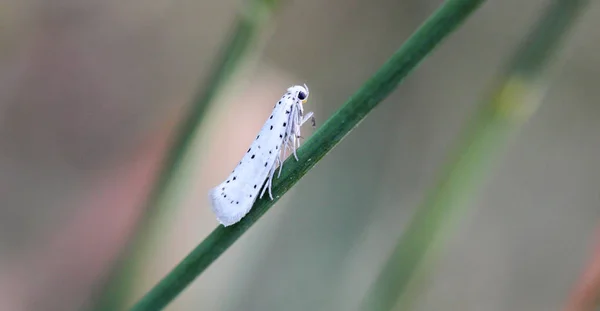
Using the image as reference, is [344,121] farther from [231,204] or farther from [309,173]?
[309,173]

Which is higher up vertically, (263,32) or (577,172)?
(577,172)

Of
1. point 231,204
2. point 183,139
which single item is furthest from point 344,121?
→ point 183,139

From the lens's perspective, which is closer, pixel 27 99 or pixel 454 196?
pixel 454 196

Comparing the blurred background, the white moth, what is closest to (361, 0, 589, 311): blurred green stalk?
the white moth

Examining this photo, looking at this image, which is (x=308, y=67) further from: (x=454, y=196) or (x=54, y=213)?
(x=454, y=196)

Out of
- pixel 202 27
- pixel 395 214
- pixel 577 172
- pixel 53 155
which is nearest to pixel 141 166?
pixel 53 155

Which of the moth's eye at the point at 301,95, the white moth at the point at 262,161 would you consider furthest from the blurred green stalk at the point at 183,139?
the moth's eye at the point at 301,95

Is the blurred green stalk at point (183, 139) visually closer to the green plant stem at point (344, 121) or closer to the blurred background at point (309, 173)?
the green plant stem at point (344, 121)
